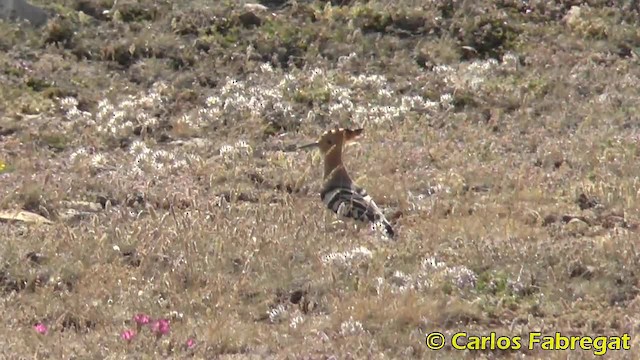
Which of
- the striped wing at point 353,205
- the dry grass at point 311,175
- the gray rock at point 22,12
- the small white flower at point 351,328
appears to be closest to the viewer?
the small white flower at point 351,328

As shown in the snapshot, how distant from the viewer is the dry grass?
7973 mm

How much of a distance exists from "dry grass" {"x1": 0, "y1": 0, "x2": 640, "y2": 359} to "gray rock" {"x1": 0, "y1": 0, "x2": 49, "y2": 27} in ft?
1.19

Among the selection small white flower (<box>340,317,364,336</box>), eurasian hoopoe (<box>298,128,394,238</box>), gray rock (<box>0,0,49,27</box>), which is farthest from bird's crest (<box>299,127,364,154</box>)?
gray rock (<box>0,0,49,27</box>)

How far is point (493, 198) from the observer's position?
11.8 metres

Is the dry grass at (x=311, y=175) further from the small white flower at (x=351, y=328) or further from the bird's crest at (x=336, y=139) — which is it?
the bird's crest at (x=336, y=139)

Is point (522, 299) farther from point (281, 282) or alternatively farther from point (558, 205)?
point (558, 205)

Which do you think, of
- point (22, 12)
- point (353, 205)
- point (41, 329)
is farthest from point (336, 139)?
point (22, 12)

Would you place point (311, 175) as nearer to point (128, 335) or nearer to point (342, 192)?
point (342, 192)

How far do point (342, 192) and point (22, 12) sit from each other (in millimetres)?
10122

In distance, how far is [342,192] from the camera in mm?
10961

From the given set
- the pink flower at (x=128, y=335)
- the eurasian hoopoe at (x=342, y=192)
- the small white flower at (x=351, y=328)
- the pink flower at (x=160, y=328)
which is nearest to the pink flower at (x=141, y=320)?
the pink flower at (x=160, y=328)

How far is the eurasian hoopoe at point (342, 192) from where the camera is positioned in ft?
34.6

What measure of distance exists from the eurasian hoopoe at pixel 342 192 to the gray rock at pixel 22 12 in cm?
845

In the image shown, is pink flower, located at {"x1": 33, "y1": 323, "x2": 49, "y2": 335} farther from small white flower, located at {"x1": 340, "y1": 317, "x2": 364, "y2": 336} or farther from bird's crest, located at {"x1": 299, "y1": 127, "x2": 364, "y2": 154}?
bird's crest, located at {"x1": 299, "y1": 127, "x2": 364, "y2": 154}
